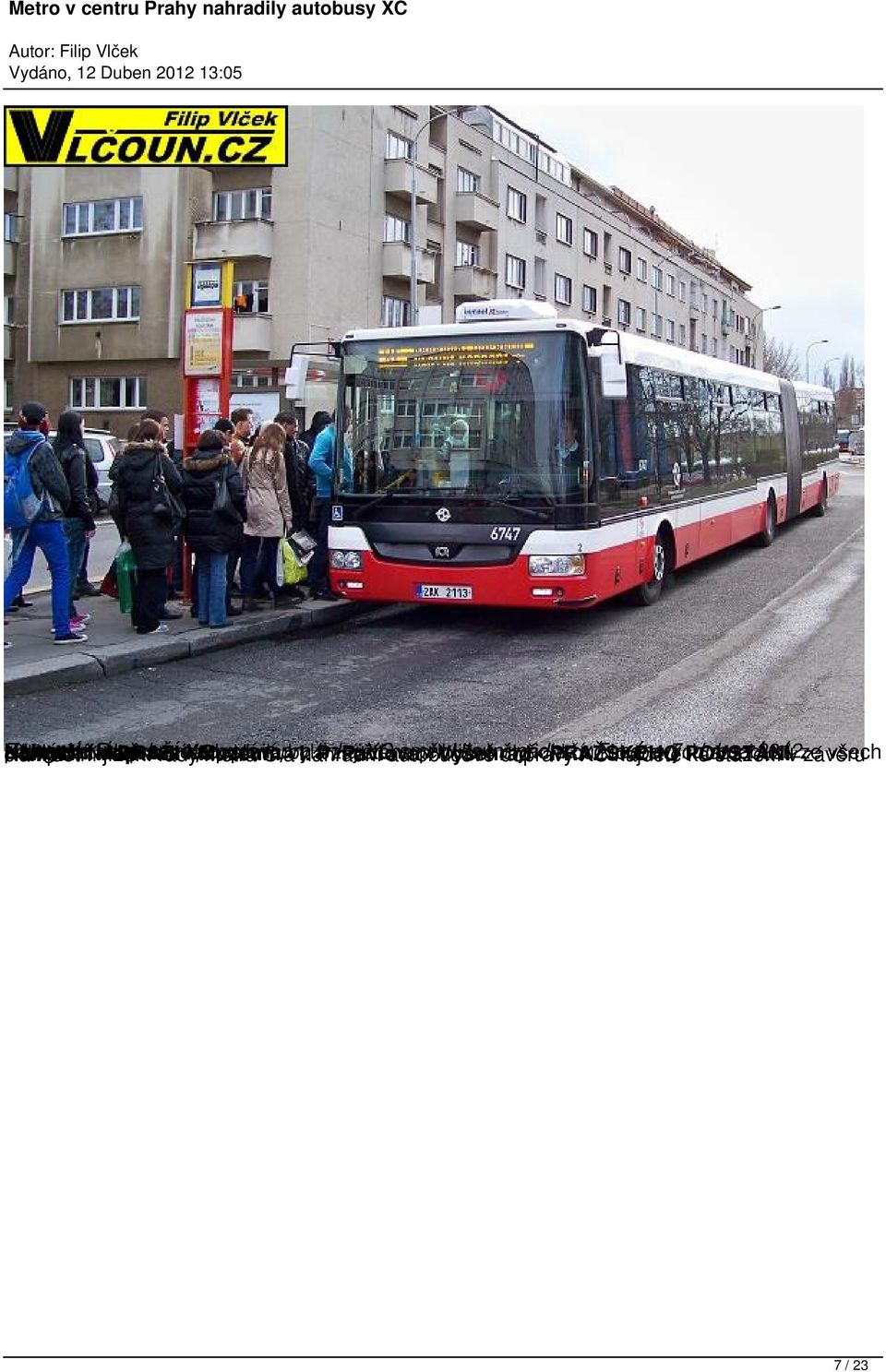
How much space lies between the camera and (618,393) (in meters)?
10.0

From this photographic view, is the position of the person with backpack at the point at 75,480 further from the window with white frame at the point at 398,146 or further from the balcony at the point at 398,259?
the balcony at the point at 398,259

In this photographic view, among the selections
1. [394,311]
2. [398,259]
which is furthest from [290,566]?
[398,259]

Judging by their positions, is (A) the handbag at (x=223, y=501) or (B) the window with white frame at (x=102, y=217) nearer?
(B) the window with white frame at (x=102, y=217)

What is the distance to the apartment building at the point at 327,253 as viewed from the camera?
305 inches

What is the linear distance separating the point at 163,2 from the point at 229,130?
1.79 feet

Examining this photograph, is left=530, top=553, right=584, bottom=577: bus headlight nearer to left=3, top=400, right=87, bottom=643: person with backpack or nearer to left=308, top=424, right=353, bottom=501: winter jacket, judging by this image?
left=308, top=424, right=353, bottom=501: winter jacket

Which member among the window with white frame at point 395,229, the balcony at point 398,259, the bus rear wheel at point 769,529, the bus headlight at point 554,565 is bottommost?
the bus headlight at point 554,565

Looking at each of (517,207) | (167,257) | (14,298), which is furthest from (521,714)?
(517,207)

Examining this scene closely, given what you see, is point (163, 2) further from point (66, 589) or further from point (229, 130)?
point (66, 589)

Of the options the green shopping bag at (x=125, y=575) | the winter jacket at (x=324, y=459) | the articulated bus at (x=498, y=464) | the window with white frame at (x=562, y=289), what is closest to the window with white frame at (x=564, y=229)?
the window with white frame at (x=562, y=289)

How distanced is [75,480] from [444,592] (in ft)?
10.2

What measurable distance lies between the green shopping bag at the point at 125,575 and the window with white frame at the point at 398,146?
3332 mm

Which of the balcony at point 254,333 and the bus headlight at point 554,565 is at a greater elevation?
the balcony at point 254,333

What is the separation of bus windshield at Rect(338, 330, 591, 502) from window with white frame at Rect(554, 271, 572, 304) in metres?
1.35
